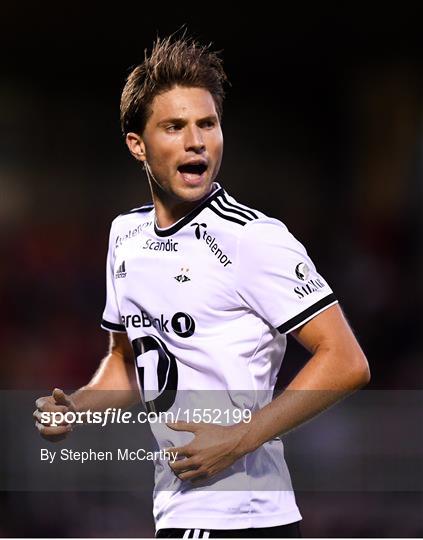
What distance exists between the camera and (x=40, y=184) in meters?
6.26

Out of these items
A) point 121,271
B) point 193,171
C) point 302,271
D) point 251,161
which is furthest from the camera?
point 251,161

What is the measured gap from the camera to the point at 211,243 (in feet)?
9.47

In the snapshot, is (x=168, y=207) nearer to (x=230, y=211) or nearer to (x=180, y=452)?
(x=230, y=211)

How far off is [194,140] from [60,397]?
0.94 metres

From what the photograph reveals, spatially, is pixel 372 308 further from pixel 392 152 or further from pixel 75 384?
pixel 75 384

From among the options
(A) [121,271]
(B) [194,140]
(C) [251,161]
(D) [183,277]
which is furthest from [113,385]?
(C) [251,161]

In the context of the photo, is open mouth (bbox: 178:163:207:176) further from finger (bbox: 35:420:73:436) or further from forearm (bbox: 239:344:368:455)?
finger (bbox: 35:420:73:436)

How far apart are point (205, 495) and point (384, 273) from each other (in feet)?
12.6

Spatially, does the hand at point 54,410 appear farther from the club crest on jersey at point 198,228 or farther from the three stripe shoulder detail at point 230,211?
the three stripe shoulder detail at point 230,211

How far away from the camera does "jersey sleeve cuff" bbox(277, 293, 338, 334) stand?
2.76 metres

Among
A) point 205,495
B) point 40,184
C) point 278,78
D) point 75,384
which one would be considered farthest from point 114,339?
point 278,78

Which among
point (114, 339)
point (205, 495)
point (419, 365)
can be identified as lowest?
point (205, 495)

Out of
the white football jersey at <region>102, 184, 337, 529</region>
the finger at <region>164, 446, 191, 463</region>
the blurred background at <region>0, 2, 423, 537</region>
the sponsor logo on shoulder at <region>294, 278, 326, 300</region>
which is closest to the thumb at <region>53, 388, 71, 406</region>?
the white football jersey at <region>102, 184, 337, 529</region>

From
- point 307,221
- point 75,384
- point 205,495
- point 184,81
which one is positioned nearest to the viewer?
point 205,495
